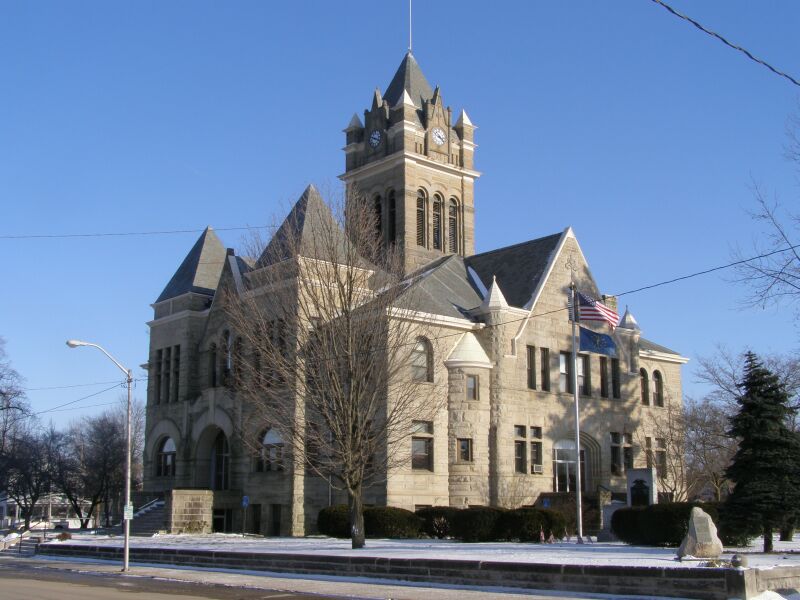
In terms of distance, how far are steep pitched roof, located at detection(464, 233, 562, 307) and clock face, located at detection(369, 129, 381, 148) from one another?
1130 centimetres

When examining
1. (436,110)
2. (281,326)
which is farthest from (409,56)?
(281,326)

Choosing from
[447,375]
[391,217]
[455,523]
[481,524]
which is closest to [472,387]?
[447,375]

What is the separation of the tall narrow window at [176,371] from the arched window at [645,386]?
24236mm

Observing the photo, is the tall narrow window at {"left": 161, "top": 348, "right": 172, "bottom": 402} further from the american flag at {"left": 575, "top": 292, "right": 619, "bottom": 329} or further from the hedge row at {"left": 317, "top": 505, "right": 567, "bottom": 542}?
the american flag at {"left": 575, "top": 292, "right": 619, "bottom": 329}

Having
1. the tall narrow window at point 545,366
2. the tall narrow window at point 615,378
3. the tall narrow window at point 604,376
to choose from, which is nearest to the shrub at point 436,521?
the tall narrow window at point 545,366

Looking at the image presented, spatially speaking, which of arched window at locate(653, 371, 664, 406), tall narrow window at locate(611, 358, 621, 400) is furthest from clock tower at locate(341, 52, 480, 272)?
arched window at locate(653, 371, 664, 406)

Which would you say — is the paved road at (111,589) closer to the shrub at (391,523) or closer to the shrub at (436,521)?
the shrub at (391,523)

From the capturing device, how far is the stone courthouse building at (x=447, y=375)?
39.0 m

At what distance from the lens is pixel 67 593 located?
18.7 m

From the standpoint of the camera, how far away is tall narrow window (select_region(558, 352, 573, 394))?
44031 mm

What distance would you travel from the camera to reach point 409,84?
56.9 metres

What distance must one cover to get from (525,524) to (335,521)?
7493mm

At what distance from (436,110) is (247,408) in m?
23.6

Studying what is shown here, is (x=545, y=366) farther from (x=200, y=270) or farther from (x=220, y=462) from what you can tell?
(x=200, y=270)
